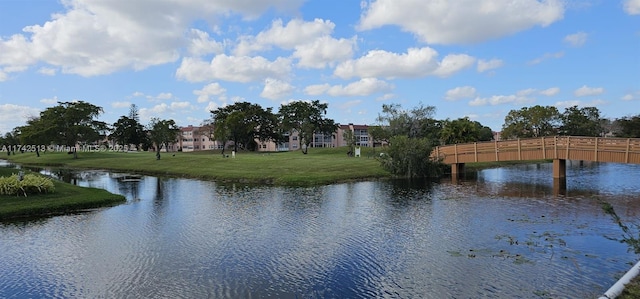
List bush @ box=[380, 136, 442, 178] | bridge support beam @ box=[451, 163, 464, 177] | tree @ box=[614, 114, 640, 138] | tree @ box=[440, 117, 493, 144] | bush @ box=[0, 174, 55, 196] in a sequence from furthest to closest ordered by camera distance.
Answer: tree @ box=[614, 114, 640, 138] → tree @ box=[440, 117, 493, 144] → bridge support beam @ box=[451, 163, 464, 177] → bush @ box=[380, 136, 442, 178] → bush @ box=[0, 174, 55, 196]

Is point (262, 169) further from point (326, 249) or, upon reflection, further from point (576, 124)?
point (576, 124)

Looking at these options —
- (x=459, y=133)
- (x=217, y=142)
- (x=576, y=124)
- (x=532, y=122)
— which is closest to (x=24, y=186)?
(x=459, y=133)

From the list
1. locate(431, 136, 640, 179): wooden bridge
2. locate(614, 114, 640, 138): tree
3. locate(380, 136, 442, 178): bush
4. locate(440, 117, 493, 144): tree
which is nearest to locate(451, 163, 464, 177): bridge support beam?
locate(431, 136, 640, 179): wooden bridge

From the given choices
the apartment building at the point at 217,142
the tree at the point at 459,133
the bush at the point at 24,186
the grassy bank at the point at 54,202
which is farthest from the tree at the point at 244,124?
the bush at the point at 24,186

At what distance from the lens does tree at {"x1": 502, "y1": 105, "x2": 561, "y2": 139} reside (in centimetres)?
8231

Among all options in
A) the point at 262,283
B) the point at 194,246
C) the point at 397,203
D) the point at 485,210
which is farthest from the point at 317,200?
the point at 262,283

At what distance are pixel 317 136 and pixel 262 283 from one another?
407ft

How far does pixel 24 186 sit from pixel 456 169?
41594 millimetres

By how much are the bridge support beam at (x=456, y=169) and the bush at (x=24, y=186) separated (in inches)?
1565

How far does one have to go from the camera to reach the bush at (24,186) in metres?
26.1

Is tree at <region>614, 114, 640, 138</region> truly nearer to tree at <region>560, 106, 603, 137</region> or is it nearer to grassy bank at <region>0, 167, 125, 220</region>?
tree at <region>560, 106, 603, 137</region>

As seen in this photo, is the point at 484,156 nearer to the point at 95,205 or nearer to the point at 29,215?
the point at 95,205

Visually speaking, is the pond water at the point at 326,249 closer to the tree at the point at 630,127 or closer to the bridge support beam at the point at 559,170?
→ the bridge support beam at the point at 559,170

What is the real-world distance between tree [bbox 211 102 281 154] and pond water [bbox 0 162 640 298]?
202ft
